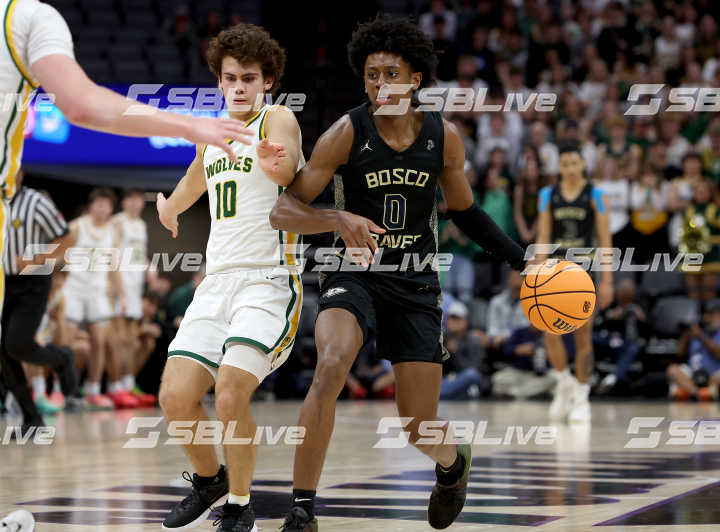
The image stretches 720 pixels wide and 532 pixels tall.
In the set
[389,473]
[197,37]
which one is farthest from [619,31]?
[389,473]

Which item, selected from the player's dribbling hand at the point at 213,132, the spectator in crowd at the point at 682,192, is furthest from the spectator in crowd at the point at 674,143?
the player's dribbling hand at the point at 213,132

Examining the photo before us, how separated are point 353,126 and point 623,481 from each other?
2.40 m

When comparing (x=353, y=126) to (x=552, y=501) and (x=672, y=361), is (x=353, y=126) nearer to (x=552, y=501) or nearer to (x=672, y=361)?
(x=552, y=501)

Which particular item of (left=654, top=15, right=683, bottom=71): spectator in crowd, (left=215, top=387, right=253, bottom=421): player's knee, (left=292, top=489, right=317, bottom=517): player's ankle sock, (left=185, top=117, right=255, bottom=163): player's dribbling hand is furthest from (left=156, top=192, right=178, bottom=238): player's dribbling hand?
(left=654, top=15, right=683, bottom=71): spectator in crowd

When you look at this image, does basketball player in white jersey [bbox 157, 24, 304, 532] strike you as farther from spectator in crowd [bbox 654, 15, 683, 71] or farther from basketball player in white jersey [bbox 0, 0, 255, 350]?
spectator in crowd [bbox 654, 15, 683, 71]

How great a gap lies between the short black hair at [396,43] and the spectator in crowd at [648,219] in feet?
29.0

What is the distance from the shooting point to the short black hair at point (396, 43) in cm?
431

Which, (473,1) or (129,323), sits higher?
(473,1)

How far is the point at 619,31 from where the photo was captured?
50.2 ft

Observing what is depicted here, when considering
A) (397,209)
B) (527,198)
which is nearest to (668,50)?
(527,198)

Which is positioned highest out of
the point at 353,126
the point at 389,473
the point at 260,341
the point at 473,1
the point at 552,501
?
the point at 473,1

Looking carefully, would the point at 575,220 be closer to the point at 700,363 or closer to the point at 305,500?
the point at 700,363

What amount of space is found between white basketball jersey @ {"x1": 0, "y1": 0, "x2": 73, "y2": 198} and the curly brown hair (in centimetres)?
138

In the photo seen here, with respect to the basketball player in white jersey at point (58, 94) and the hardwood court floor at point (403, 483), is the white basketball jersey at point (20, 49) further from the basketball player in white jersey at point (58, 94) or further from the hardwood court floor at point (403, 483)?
the hardwood court floor at point (403, 483)
